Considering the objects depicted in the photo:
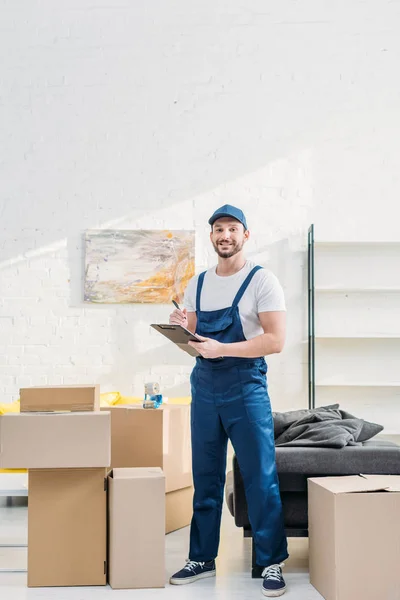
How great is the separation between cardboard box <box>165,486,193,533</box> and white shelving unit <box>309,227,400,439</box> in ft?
4.58

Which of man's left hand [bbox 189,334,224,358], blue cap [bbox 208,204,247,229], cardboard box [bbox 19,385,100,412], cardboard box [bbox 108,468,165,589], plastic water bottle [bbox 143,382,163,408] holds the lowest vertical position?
Result: cardboard box [bbox 108,468,165,589]

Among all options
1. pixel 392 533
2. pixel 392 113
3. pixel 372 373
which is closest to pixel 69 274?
pixel 372 373

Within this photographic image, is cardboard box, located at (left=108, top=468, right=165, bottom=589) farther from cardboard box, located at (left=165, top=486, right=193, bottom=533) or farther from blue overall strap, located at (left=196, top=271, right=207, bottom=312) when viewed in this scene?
cardboard box, located at (left=165, top=486, right=193, bottom=533)

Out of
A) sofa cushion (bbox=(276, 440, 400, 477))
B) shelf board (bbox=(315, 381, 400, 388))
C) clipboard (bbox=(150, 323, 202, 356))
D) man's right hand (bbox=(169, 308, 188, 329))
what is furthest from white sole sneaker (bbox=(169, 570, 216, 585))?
shelf board (bbox=(315, 381, 400, 388))

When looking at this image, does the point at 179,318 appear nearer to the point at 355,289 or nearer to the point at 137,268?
the point at 137,268

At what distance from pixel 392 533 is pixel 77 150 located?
3804mm

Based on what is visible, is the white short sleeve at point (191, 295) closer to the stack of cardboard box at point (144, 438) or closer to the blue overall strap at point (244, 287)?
the blue overall strap at point (244, 287)

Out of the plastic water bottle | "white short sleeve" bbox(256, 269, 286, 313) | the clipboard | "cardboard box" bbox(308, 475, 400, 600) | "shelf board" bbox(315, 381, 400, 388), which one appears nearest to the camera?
"cardboard box" bbox(308, 475, 400, 600)

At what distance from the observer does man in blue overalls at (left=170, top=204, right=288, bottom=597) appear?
3.19 m

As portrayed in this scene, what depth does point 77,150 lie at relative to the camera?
5.67m

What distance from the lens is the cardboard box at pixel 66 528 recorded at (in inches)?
126

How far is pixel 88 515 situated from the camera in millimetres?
3236

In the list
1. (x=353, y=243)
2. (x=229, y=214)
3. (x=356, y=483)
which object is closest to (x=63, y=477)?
(x=356, y=483)

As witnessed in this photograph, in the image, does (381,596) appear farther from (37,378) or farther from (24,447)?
(37,378)
